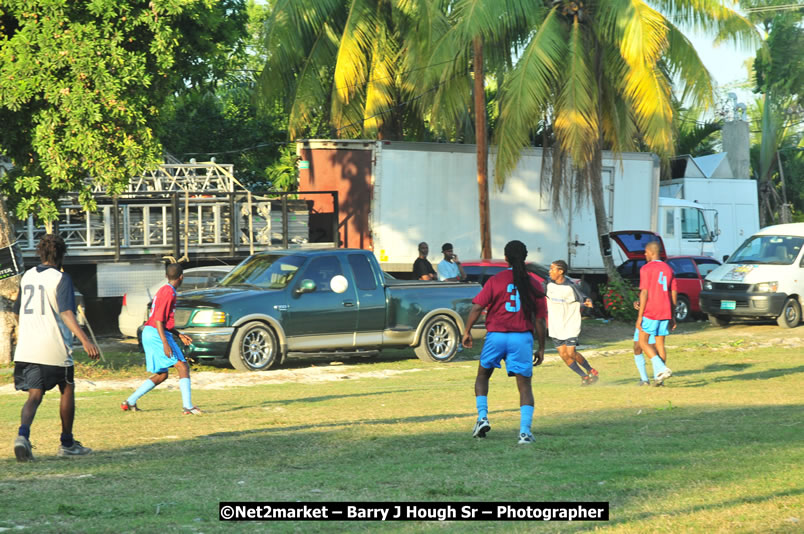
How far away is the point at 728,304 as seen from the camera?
24031 mm

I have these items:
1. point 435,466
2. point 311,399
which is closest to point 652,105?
point 311,399

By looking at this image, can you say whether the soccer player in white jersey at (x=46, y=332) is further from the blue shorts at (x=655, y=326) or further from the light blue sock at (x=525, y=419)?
the blue shorts at (x=655, y=326)

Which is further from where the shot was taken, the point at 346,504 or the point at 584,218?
the point at 584,218

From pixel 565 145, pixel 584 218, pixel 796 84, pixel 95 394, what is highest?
pixel 796 84

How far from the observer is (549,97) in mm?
25781

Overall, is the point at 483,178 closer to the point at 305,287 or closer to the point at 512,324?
the point at 305,287

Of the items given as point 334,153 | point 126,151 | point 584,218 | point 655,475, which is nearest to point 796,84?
point 584,218

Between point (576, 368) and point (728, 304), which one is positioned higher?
point (728, 304)

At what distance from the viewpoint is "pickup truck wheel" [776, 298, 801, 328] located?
23719mm

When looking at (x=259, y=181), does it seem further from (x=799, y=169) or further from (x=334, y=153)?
(x=799, y=169)

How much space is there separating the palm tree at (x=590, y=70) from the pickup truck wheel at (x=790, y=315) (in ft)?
14.4

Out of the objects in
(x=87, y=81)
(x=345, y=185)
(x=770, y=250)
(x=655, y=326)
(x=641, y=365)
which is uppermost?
(x=87, y=81)

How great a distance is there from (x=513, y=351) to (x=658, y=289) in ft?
Result: 16.0

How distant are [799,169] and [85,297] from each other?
141ft
